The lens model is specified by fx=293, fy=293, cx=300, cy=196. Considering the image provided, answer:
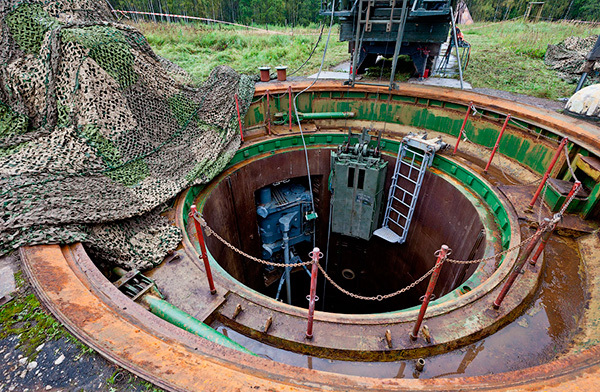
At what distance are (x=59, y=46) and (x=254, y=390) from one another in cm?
589

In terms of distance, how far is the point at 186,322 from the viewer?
10.2ft

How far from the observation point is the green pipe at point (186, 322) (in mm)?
2945

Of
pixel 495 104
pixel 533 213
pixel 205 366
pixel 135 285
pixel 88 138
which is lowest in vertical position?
pixel 135 285

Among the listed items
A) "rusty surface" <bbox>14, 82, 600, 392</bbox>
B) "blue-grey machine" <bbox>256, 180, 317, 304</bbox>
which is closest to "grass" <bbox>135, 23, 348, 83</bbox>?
"blue-grey machine" <bbox>256, 180, 317, 304</bbox>

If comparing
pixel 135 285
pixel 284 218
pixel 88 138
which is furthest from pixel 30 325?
pixel 284 218

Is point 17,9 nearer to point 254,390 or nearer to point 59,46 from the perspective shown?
point 59,46

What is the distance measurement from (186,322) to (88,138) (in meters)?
3.50

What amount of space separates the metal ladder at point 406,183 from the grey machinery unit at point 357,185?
1.19 ft

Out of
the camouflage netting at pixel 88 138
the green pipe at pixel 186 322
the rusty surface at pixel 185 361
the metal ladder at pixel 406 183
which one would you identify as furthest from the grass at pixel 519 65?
the green pipe at pixel 186 322

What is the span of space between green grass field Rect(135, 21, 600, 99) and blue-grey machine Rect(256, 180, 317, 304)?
15.8 feet

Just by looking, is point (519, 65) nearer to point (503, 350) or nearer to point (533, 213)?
point (533, 213)

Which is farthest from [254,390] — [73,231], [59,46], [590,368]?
[59,46]

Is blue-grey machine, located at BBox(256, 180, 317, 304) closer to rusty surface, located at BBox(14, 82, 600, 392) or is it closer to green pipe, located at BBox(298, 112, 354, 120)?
green pipe, located at BBox(298, 112, 354, 120)

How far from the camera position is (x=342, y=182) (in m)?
7.75
